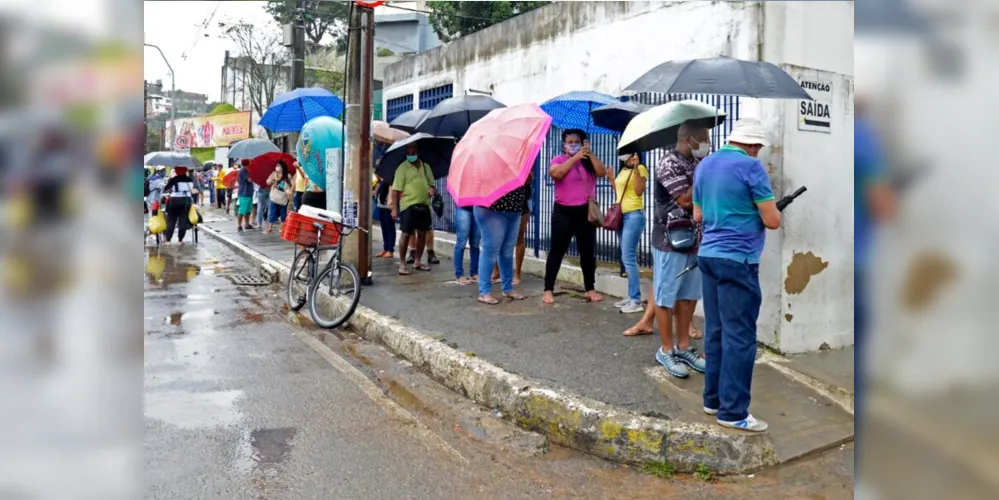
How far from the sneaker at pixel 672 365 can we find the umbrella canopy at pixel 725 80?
1.76m

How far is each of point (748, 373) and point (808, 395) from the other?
45.2 inches

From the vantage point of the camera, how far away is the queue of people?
12.5 feet

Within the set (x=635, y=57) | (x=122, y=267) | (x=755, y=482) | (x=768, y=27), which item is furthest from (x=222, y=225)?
(x=122, y=267)

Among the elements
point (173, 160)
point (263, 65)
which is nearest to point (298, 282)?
point (173, 160)

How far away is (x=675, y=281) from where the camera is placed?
4.75 meters

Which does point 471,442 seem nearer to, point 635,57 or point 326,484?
point 326,484

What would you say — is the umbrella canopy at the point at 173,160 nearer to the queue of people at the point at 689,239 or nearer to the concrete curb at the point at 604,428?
the queue of people at the point at 689,239

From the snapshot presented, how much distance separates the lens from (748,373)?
12.7 feet

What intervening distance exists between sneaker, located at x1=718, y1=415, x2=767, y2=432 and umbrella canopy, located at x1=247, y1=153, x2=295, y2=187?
11542mm

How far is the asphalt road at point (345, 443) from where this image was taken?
3.35 metres

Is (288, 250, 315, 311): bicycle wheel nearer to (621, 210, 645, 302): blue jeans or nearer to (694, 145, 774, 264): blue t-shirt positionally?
(621, 210, 645, 302): blue jeans

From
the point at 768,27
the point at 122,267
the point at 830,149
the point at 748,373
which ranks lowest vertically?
the point at 748,373

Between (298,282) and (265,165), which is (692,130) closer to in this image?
(298,282)

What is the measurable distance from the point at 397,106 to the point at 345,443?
11.6 m
